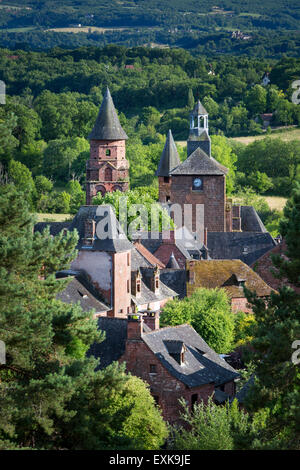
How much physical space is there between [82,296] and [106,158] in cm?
4444

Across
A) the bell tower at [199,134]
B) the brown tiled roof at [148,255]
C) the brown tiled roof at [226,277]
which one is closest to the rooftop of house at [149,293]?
the brown tiled roof at [226,277]

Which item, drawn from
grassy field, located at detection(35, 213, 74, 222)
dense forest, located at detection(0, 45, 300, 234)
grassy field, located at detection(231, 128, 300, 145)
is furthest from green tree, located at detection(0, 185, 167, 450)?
grassy field, located at detection(231, 128, 300, 145)

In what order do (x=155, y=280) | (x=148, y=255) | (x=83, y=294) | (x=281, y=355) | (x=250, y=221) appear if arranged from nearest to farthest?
(x=281, y=355)
(x=83, y=294)
(x=155, y=280)
(x=148, y=255)
(x=250, y=221)

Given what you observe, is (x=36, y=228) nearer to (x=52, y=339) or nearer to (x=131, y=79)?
(x=52, y=339)

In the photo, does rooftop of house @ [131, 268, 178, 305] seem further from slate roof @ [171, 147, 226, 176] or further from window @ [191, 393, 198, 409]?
slate roof @ [171, 147, 226, 176]

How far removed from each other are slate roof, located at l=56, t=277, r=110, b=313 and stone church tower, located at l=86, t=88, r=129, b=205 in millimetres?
42502

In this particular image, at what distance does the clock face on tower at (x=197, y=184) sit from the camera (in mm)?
85062

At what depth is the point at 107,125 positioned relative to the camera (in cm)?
9556

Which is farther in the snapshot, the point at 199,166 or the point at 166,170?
the point at 166,170

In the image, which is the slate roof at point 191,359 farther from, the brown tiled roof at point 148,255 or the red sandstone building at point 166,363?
the brown tiled roof at point 148,255

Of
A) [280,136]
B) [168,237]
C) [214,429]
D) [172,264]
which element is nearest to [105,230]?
[172,264]

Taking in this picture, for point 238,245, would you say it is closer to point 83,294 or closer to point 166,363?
point 83,294

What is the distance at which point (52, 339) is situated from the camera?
112 feet

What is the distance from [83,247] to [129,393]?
55.0ft
